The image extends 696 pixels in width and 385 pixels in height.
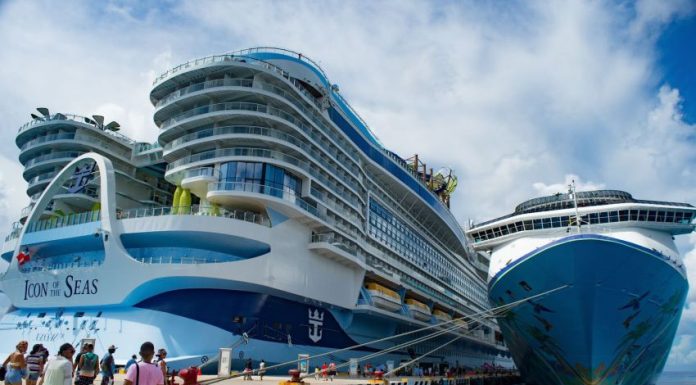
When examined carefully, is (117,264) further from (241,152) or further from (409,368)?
(409,368)

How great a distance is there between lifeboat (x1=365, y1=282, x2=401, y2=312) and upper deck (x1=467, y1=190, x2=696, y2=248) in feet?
22.8

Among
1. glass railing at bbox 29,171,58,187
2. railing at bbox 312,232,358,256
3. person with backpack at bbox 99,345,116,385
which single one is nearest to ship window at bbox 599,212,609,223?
railing at bbox 312,232,358,256

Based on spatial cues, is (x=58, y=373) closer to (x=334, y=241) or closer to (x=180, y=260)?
(x=180, y=260)

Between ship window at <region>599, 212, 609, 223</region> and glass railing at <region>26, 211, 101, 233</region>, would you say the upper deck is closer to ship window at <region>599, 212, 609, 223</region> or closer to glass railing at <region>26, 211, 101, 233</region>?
ship window at <region>599, 212, 609, 223</region>

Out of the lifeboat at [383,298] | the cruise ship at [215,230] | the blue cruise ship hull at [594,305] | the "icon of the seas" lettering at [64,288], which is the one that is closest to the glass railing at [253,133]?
the cruise ship at [215,230]

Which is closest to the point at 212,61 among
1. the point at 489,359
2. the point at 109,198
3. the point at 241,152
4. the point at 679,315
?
the point at 241,152

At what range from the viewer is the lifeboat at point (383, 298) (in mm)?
33188

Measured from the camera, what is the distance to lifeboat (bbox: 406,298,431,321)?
128 ft

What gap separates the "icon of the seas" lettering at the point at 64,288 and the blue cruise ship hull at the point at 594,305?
64.9 feet

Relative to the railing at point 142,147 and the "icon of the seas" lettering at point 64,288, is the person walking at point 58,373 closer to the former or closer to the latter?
the "icon of the seas" lettering at point 64,288

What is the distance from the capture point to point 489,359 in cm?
6600

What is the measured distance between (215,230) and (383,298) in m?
13.8

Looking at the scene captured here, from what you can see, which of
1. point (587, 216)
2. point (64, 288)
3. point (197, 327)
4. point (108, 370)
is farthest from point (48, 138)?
point (587, 216)

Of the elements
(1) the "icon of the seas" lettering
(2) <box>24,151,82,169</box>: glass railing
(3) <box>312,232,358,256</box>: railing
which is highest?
(2) <box>24,151,82,169</box>: glass railing
